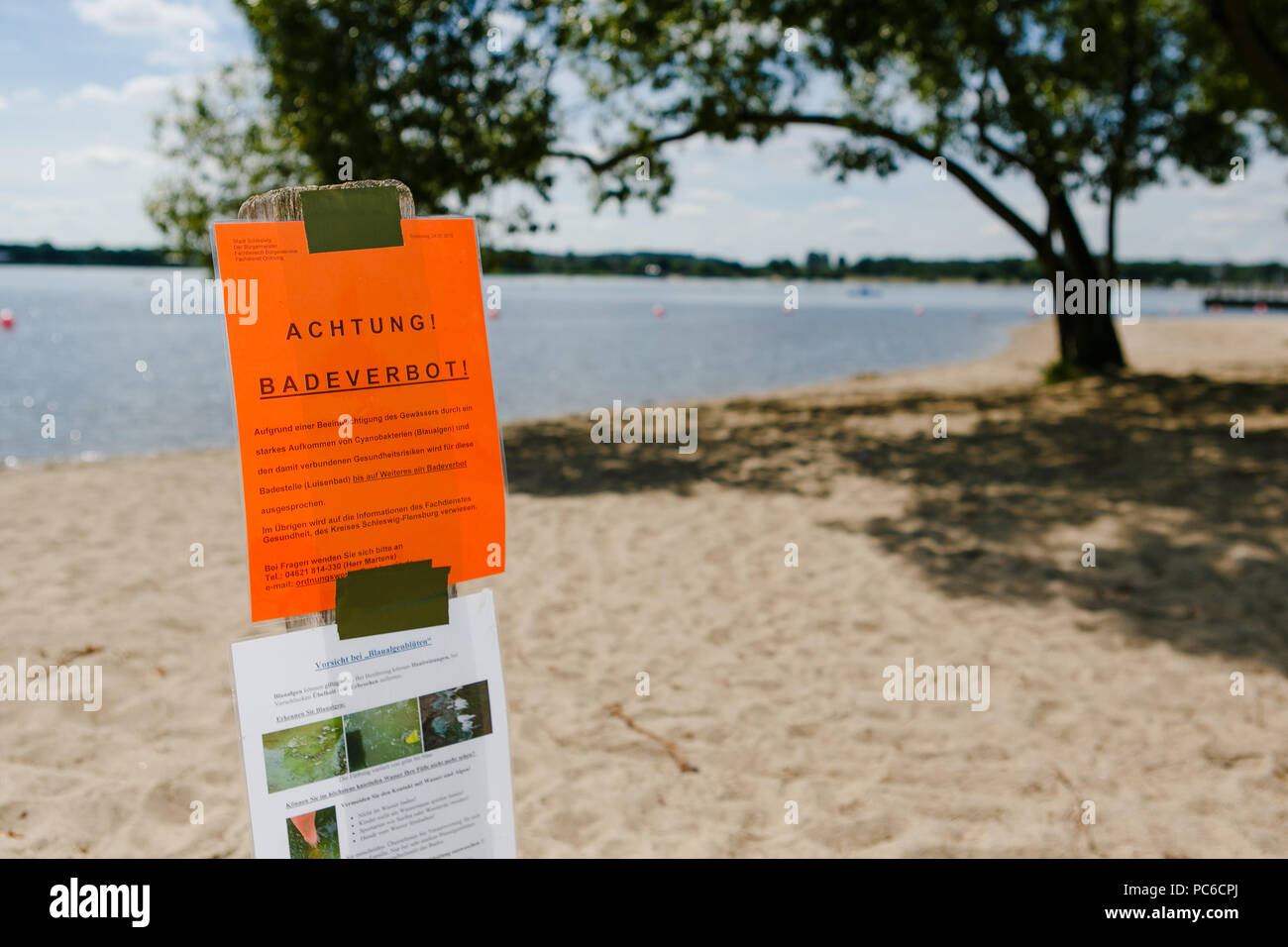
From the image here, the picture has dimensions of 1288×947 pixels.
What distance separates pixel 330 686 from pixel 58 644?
14.0 ft

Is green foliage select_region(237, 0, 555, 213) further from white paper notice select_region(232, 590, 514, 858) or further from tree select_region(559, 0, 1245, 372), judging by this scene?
white paper notice select_region(232, 590, 514, 858)

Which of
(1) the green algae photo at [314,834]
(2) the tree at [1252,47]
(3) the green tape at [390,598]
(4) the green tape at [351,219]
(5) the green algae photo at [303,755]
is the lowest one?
(1) the green algae photo at [314,834]

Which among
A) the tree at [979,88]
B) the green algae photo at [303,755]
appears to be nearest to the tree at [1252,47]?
the tree at [979,88]

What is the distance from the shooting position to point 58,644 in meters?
5.15

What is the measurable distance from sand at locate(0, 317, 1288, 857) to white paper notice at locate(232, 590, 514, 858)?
5.21ft

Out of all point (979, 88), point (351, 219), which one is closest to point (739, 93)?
point (979, 88)

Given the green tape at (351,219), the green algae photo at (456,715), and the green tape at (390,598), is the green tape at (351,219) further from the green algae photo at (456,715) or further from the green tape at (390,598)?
the green algae photo at (456,715)

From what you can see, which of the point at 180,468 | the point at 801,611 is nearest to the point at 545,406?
the point at 180,468

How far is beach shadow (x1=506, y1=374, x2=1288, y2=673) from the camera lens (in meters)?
5.92

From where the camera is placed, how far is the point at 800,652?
5.27 m

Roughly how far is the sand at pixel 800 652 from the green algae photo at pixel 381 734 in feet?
5.67

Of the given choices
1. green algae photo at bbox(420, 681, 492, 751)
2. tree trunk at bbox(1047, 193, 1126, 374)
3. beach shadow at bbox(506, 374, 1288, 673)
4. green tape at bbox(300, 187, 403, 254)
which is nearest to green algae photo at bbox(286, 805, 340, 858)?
green algae photo at bbox(420, 681, 492, 751)

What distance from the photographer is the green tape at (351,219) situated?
1.80 metres
